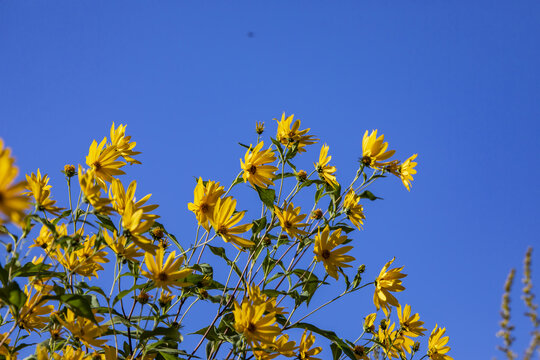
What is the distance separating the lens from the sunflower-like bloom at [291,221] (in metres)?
2.51

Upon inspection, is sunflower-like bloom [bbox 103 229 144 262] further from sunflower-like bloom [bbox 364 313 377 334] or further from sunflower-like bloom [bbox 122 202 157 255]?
sunflower-like bloom [bbox 364 313 377 334]

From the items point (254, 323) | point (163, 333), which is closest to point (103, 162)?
point (163, 333)

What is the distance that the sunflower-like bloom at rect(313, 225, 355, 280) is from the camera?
7.84 feet

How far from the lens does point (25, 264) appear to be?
190 cm

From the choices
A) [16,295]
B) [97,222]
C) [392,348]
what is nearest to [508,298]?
[392,348]

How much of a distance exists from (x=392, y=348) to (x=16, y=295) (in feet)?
6.41

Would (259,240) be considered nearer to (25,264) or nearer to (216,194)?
(216,194)

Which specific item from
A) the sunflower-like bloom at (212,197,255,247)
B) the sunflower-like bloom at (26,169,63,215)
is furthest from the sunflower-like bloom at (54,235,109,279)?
the sunflower-like bloom at (212,197,255,247)

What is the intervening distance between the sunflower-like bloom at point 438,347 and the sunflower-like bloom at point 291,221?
1.08m

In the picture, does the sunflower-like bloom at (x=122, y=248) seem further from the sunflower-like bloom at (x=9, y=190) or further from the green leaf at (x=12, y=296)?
the sunflower-like bloom at (x=9, y=190)

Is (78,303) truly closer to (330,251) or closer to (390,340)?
(330,251)

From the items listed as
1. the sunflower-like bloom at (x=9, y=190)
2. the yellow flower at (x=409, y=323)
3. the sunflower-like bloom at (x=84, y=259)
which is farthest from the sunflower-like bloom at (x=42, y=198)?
the yellow flower at (x=409, y=323)

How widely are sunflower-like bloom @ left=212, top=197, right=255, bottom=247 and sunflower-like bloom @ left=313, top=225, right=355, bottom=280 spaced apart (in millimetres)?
334

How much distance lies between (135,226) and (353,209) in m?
1.22
